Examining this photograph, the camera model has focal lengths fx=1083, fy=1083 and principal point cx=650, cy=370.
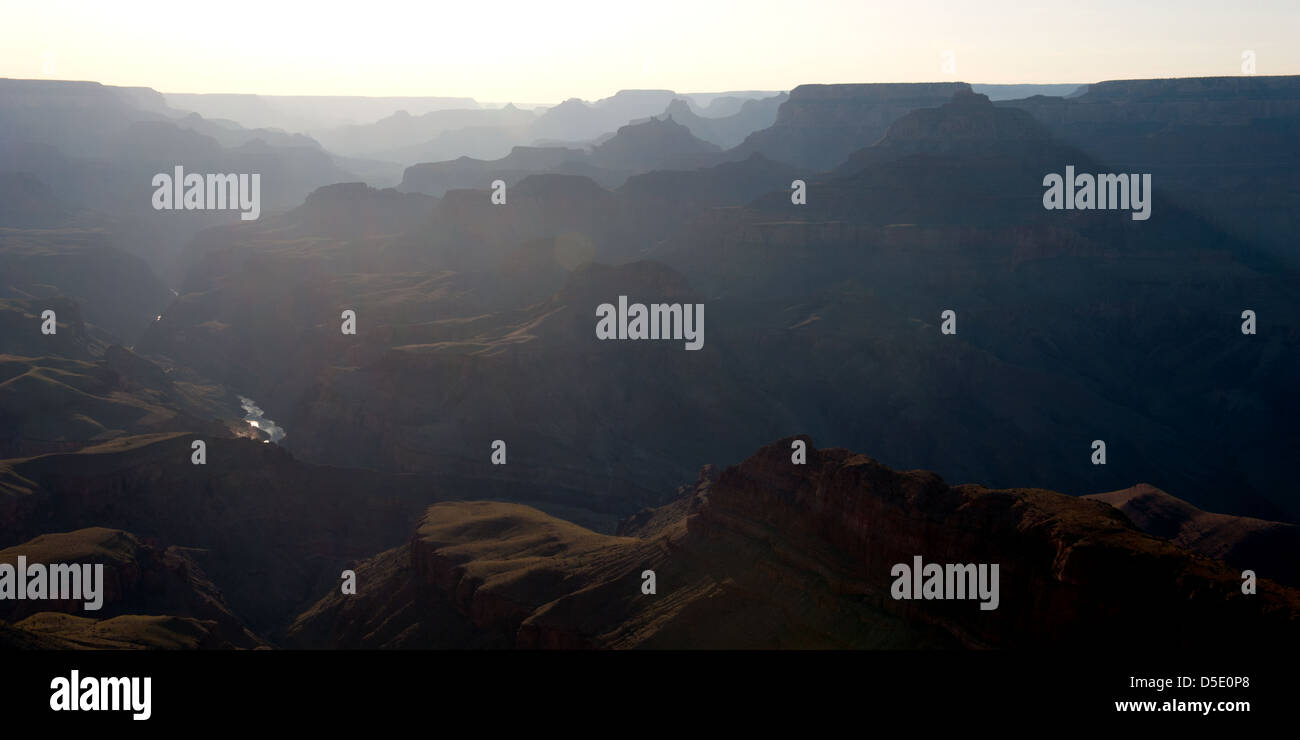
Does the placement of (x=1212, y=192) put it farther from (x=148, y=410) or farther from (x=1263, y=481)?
(x=148, y=410)

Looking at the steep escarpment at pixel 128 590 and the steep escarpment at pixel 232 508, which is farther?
the steep escarpment at pixel 232 508

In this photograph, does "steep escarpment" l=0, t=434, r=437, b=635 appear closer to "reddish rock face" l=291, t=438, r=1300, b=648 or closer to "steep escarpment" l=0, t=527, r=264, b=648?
"steep escarpment" l=0, t=527, r=264, b=648

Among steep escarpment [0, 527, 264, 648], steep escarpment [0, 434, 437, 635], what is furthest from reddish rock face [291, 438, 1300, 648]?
steep escarpment [0, 434, 437, 635]

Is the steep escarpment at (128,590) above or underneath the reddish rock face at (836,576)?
underneath

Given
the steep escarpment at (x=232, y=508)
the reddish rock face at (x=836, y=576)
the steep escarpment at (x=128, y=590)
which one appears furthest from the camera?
the steep escarpment at (x=232, y=508)

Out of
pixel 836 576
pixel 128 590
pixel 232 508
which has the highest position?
pixel 836 576

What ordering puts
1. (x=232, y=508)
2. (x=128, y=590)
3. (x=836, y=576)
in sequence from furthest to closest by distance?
(x=232, y=508) < (x=128, y=590) < (x=836, y=576)

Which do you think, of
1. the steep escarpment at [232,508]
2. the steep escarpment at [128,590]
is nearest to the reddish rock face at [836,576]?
the steep escarpment at [128,590]

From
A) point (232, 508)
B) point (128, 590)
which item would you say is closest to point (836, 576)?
point (128, 590)

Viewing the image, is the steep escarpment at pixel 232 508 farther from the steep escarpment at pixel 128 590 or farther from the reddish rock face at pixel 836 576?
the reddish rock face at pixel 836 576

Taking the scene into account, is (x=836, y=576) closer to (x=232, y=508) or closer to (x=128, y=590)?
(x=128, y=590)
